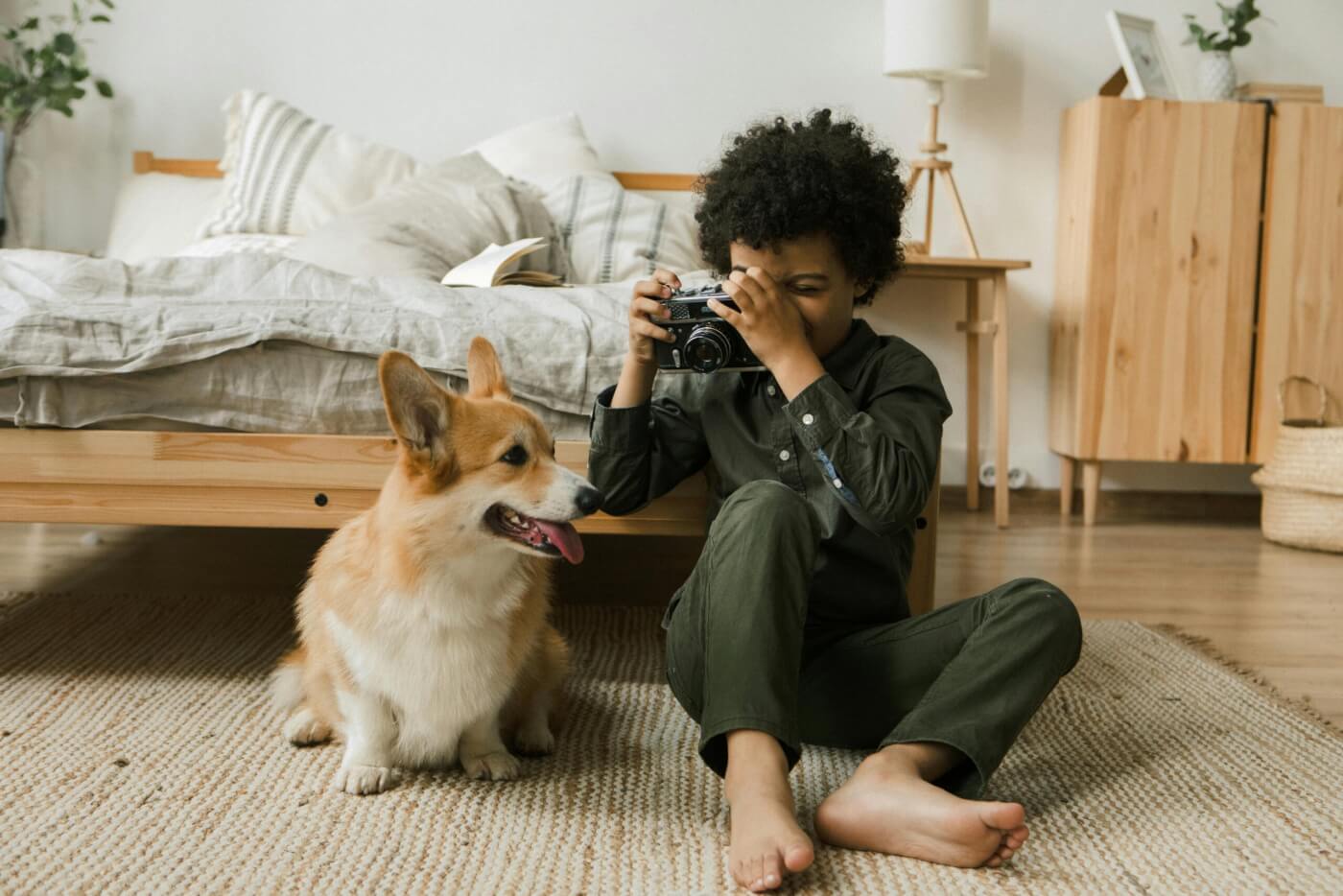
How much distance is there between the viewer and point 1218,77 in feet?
10.0

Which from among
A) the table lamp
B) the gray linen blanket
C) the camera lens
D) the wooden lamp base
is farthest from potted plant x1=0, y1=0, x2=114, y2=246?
the camera lens

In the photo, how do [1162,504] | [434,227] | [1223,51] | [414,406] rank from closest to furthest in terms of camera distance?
[414,406] < [434,227] < [1223,51] < [1162,504]

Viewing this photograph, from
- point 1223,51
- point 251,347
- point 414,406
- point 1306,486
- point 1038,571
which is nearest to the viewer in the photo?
point 414,406

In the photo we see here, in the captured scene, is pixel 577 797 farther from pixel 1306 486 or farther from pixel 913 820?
pixel 1306 486

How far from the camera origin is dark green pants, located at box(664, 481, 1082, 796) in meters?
1.13

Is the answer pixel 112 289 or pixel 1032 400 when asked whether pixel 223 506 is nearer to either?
pixel 112 289

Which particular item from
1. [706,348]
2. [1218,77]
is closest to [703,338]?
[706,348]

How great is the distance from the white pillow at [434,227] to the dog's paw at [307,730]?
92 cm

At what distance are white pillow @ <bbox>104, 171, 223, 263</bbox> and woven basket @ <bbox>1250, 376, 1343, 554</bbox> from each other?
2.71 metres

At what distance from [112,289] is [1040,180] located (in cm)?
251

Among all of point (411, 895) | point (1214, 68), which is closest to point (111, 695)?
point (411, 895)

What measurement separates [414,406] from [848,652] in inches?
21.4

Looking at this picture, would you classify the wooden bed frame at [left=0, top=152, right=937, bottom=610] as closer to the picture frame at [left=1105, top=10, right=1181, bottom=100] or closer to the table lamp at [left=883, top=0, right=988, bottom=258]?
the table lamp at [left=883, top=0, right=988, bottom=258]

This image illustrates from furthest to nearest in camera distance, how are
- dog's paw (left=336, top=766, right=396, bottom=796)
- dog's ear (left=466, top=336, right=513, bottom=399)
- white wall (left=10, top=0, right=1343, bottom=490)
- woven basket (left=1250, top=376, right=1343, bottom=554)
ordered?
white wall (left=10, top=0, right=1343, bottom=490), woven basket (left=1250, top=376, right=1343, bottom=554), dog's ear (left=466, top=336, right=513, bottom=399), dog's paw (left=336, top=766, right=396, bottom=796)
